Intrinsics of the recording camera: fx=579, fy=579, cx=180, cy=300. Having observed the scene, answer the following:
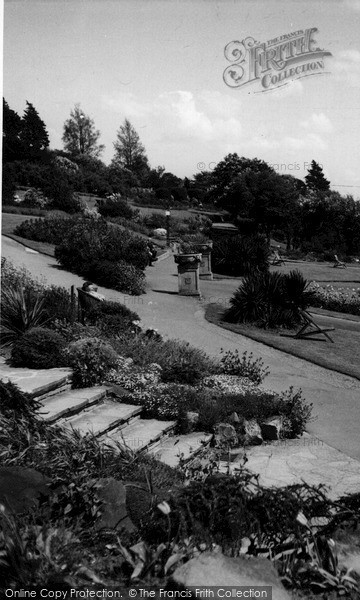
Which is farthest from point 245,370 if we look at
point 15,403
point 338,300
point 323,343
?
point 338,300

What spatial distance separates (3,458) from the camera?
4.03 meters

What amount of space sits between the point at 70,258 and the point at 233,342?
264 inches

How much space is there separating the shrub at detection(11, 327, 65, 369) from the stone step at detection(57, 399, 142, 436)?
3.44 feet

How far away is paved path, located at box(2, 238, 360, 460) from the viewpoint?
709cm

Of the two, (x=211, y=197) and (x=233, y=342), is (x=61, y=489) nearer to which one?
(x=233, y=342)

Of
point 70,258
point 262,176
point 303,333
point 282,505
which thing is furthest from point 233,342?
point 262,176

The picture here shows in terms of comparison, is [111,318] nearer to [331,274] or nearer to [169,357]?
[169,357]

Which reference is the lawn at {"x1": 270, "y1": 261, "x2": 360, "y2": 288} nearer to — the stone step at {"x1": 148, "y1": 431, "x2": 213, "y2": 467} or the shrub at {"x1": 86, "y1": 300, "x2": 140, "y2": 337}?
the shrub at {"x1": 86, "y1": 300, "x2": 140, "y2": 337}

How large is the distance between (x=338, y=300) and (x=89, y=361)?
1018cm

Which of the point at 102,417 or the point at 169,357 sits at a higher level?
the point at 169,357

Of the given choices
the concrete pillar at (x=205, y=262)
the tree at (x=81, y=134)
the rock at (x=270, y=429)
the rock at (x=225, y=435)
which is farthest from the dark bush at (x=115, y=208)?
the rock at (x=225, y=435)

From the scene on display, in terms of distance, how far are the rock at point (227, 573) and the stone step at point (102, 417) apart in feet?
9.17

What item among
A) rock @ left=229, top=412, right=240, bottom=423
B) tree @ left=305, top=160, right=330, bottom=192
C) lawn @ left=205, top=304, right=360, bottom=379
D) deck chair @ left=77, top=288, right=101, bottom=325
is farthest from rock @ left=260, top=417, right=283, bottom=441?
tree @ left=305, top=160, right=330, bottom=192

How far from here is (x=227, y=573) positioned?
267cm
